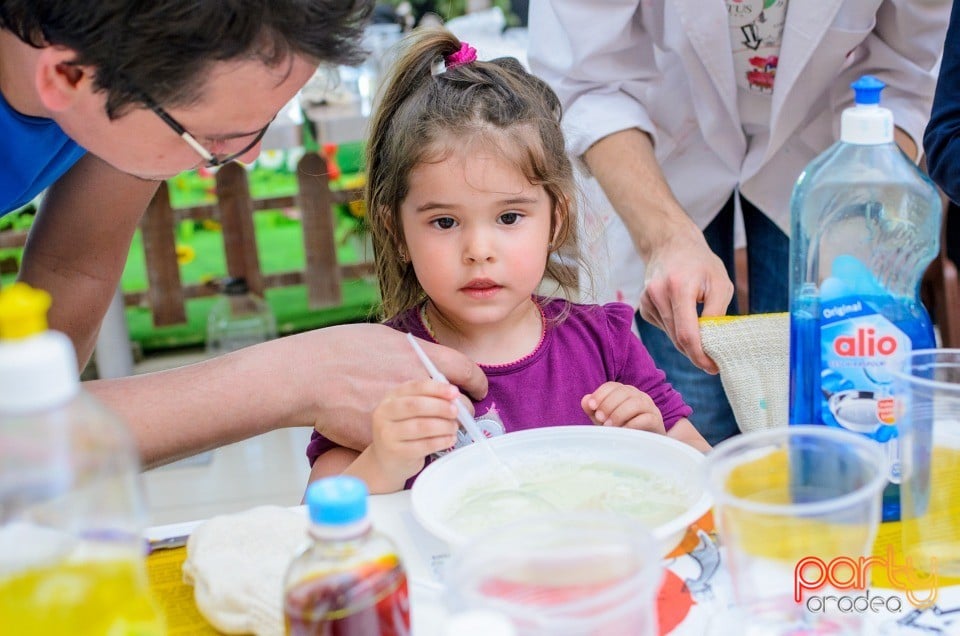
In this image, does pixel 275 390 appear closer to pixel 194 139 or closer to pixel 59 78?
pixel 194 139

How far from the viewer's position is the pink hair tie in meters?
1.54

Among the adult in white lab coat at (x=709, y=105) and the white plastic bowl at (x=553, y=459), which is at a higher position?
the adult in white lab coat at (x=709, y=105)

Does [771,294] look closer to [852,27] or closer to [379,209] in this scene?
[852,27]

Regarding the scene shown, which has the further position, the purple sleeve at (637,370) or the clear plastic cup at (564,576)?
the purple sleeve at (637,370)

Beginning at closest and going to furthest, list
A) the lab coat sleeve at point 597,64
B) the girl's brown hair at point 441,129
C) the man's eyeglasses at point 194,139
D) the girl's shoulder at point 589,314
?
the man's eyeglasses at point 194,139
the girl's brown hair at point 441,129
the girl's shoulder at point 589,314
the lab coat sleeve at point 597,64

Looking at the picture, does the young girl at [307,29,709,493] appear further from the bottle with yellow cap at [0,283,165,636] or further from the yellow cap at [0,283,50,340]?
the yellow cap at [0,283,50,340]

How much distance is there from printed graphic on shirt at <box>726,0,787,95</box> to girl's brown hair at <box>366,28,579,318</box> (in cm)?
42

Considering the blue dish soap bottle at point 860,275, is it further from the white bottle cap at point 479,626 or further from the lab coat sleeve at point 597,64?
the lab coat sleeve at point 597,64

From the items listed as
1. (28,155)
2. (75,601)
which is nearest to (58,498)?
(75,601)

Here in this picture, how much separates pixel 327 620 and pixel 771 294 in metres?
1.55

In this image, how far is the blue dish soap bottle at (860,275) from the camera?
3.22ft

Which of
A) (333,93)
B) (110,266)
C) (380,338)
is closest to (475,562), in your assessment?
(380,338)

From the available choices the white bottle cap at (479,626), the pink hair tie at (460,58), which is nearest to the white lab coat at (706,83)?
the pink hair tie at (460,58)

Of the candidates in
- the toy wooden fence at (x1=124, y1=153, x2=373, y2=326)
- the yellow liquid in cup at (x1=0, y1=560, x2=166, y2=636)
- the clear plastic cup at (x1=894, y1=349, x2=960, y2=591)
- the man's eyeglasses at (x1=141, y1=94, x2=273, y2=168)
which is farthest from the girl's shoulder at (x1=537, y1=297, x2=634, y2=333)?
the toy wooden fence at (x1=124, y1=153, x2=373, y2=326)
